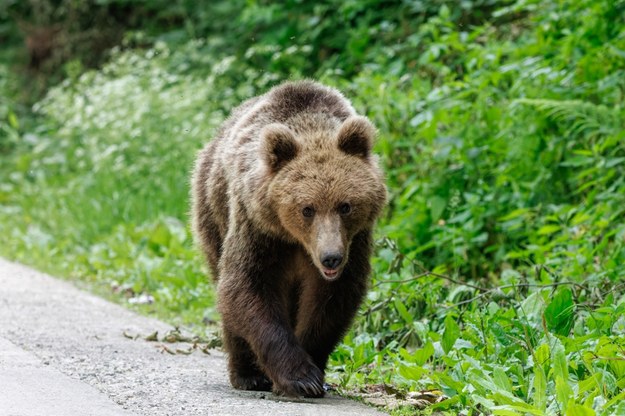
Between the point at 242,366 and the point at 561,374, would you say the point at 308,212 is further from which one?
the point at 561,374

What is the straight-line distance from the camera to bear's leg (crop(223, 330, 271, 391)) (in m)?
6.06

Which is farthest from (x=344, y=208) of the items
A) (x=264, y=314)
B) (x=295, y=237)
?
(x=264, y=314)

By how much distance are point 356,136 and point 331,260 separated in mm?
772

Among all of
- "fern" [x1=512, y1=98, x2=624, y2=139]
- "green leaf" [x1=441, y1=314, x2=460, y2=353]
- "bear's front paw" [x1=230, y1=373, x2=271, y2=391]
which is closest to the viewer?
"green leaf" [x1=441, y1=314, x2=460, y2=353]

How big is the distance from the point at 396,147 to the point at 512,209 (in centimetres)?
143

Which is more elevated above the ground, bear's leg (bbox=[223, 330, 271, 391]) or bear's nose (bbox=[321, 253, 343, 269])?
bear's nose (bbox=[321, 253, 343, 269])

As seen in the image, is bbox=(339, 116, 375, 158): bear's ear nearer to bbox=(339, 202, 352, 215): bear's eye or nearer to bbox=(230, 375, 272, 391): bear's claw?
bbox=(339, 202, 352, 215): bear's eye

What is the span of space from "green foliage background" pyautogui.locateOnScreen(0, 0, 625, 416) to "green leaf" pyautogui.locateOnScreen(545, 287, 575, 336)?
11 mm

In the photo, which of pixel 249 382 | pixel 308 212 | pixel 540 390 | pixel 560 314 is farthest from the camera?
pixel 249 382

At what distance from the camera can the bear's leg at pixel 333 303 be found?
5.86 meters

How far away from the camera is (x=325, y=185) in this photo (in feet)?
18.2

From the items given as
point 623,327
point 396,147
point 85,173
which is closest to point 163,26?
point 85,173

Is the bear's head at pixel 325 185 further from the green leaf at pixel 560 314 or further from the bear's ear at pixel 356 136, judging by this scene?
the green leaf at pixel 560 314

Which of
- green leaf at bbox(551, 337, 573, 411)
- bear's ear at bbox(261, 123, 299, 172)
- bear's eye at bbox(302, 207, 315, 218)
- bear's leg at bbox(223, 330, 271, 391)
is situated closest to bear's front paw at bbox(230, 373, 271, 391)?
bear's leg at bbox(223, 330, 271, 391)
